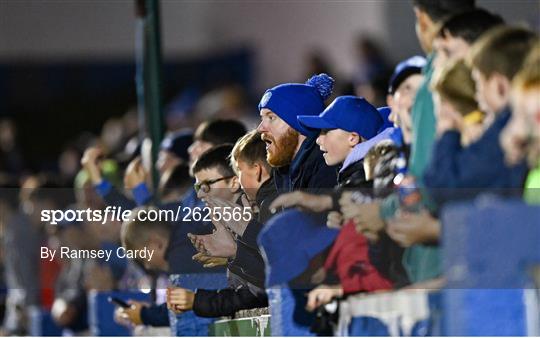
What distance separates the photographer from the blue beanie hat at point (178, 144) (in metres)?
9.97

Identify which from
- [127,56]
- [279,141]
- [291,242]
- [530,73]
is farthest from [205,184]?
[127,56]

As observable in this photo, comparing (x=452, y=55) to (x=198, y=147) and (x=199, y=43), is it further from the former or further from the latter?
(x=199, y=43)

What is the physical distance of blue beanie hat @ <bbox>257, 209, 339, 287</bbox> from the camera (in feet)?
21.0

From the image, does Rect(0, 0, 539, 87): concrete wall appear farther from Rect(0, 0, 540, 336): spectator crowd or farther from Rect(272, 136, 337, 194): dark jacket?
Rect(272, 136, 337, 194): dark jacket

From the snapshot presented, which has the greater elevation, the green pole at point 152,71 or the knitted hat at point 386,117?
the green pole at point 152,71

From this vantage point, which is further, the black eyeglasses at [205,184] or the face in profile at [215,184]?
the black eyeglasses at [205,184]

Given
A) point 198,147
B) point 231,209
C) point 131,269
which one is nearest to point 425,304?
point 231,209

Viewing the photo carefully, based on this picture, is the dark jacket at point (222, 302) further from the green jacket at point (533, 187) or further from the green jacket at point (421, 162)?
the green jacket at point (533, 187)

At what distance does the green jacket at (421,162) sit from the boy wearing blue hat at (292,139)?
114cm

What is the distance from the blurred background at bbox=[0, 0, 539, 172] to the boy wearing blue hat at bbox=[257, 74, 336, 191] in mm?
A: 8536

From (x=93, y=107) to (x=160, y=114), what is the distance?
30.7 ft

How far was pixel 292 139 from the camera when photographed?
746 centimetres

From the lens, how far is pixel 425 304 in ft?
19.4

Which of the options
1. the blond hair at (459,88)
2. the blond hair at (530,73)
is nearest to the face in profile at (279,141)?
the blond hair at (459,88)
